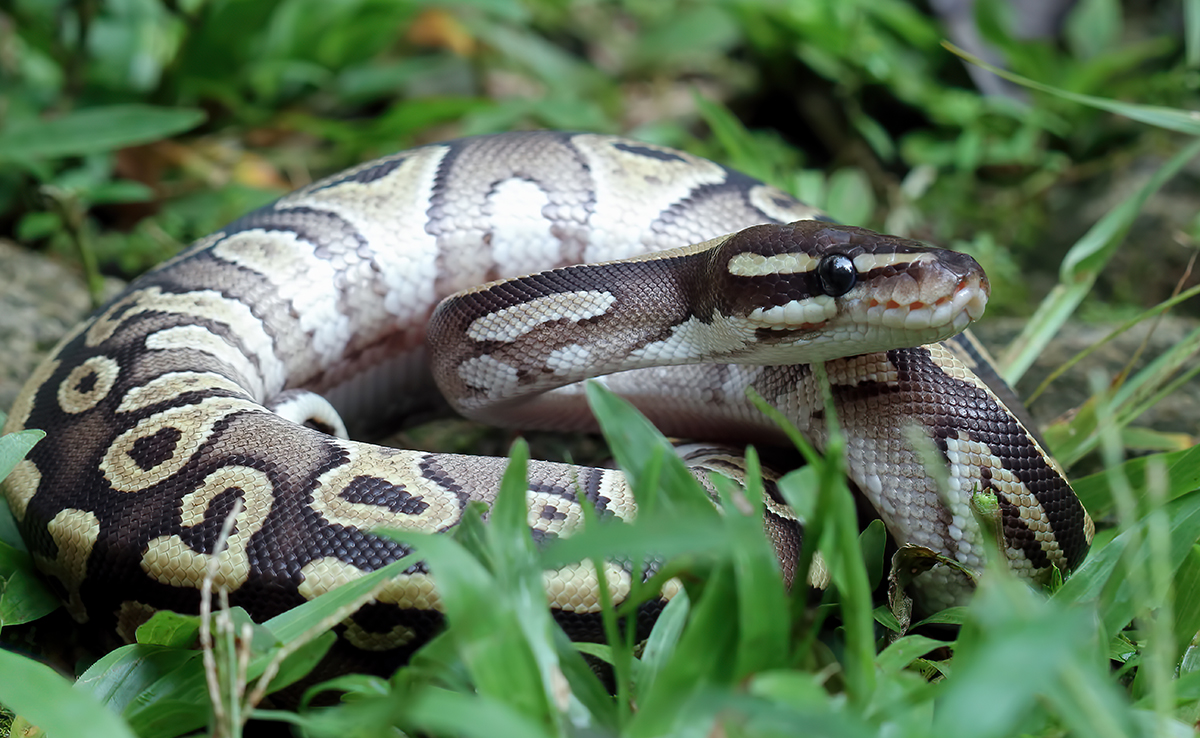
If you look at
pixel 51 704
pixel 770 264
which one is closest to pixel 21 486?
pixel 51 704

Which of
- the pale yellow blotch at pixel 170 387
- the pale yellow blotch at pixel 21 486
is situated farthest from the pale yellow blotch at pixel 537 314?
the pale yellow blotch at pixel 21 486

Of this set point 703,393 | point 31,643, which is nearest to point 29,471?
point 31,643

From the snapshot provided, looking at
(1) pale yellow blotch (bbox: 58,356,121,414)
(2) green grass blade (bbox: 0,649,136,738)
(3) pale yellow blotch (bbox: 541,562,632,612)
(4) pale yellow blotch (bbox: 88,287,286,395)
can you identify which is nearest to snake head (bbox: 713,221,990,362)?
(3) pale yellow blotch (bbox: 541,562,632,612)

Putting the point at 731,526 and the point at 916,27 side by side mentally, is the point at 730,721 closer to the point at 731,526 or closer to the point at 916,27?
the point at 731,526

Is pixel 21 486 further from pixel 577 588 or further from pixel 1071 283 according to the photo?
pixel 1071 283

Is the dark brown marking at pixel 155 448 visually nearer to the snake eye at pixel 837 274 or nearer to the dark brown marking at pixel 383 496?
the dark brown marking at pixel 383 496

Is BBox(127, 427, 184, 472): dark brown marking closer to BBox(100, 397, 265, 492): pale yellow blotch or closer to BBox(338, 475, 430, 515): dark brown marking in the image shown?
BBox(100, 397, 265, 492): pale yellow blotch
